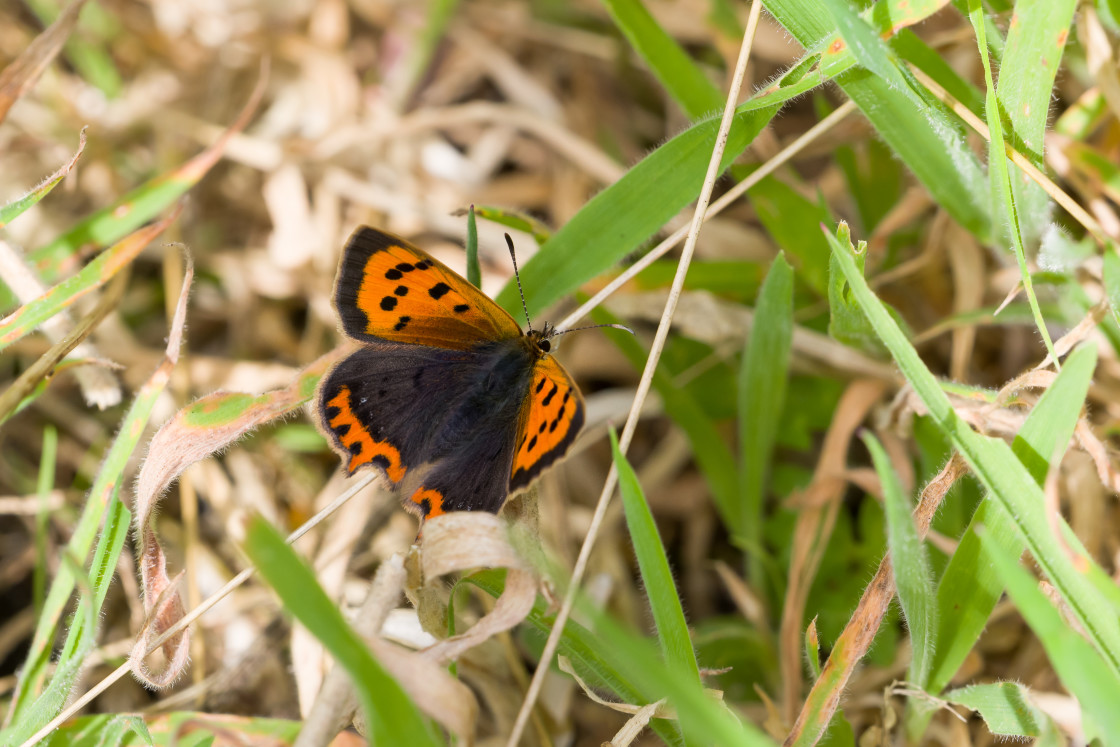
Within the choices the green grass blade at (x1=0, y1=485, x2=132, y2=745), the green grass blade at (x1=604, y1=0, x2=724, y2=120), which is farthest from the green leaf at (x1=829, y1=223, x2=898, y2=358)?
the green grass blade at (x1=0, y1=485, x2=132, y2=745)

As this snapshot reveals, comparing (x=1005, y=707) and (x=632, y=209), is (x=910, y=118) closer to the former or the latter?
(x=632, y=209)

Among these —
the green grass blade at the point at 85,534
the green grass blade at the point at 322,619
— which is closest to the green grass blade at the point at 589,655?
the green grass blade at the point at 322,619

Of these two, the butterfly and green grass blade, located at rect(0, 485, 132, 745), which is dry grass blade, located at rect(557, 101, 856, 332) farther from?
green grass blade, located at rect(0, 485, 132, 745)

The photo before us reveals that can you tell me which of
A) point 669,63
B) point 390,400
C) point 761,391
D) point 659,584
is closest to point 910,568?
point 659,584

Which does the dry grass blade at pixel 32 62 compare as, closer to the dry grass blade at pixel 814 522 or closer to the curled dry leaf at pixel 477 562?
the curled dry leaf at pixel 477 562

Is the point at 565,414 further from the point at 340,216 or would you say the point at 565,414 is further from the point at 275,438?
the point at 340,216

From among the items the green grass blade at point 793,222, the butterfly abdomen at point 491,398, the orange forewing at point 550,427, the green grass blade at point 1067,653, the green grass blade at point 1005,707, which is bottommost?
the green grass blade at point 1005,707

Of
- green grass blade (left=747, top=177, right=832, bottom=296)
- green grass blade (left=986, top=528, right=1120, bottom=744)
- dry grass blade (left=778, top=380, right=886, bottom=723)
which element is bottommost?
dry grass blade (left=778, top=380, right=886, bottom=723)
